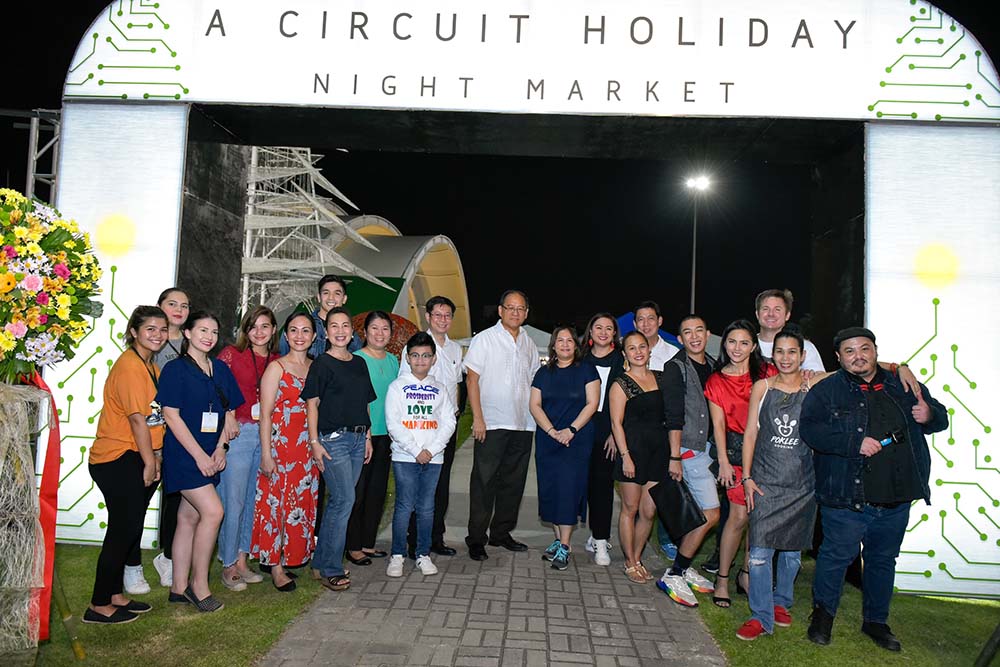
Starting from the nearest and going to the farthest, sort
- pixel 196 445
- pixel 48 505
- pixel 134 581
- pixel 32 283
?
pixel 32 283, pixel 48 505, pixel 196 445, pixel 134 581

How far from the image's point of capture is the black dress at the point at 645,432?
4.63m

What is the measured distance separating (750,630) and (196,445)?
3181 mm

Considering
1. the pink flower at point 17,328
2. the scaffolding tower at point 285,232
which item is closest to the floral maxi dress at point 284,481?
the pink flower at point 17,328

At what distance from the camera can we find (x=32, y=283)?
2.97m

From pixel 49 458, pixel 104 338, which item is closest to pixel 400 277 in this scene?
pixel 104 338

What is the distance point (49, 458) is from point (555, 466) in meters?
3.13

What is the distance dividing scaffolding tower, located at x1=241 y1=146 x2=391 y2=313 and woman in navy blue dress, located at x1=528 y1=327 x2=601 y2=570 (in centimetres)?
1881

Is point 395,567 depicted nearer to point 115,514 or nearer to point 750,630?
→ point 115,514

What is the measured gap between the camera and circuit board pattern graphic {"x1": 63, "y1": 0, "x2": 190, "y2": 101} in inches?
205

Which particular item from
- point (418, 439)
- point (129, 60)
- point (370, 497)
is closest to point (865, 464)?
point (418, 439)

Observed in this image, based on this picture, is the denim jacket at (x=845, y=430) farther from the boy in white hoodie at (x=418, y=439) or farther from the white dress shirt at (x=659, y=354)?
the boy in white hoodie at (x=418, y=439)

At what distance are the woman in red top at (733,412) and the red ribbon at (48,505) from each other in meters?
3.54

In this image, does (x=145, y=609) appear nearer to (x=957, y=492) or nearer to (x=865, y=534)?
(x=865, y=534)

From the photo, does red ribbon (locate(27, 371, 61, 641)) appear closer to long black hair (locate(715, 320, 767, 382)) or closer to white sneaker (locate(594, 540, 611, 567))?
white sneaker (locate(594, 540, 611, 567))
